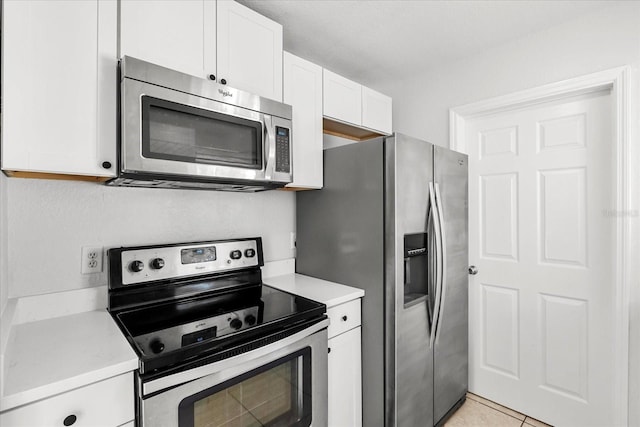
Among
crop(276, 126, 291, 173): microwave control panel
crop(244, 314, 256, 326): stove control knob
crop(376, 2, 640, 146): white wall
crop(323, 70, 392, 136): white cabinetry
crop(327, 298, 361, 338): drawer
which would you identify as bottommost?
crop(327, 298, 361, 338): drawer

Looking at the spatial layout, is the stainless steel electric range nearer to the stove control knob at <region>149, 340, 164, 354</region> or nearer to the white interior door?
the stove control knob at <region>149, 340, 164, 354</region>

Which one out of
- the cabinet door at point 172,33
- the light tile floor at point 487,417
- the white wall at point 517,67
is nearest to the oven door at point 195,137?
the cabinet door at point 172,33

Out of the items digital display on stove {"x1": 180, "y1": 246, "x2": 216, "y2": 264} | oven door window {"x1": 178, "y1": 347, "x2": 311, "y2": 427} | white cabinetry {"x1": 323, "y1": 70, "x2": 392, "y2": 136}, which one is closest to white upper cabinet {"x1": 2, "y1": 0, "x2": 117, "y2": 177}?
digital display on stove {"x1": 180, "y1": 246, "x2": 216, "y2": 264}

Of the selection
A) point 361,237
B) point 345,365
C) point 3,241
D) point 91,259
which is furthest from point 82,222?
point 345,365

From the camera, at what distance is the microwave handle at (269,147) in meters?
1.61

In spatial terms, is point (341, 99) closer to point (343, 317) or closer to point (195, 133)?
point (195, 133)

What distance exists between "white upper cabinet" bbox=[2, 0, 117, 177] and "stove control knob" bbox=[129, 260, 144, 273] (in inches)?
18.6

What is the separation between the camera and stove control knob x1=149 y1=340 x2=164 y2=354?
1071 mm

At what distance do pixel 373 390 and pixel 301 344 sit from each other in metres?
0.64

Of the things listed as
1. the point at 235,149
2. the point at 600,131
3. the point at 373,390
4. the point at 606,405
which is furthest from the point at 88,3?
Answer: the point at 606,405

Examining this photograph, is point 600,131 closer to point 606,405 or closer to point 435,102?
point 435,102

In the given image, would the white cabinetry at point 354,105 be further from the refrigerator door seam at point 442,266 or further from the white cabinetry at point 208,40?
the refrigerator door seam at point 442,266

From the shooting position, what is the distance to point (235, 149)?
1.52m

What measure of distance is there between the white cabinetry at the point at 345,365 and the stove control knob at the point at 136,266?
93 centimetres
